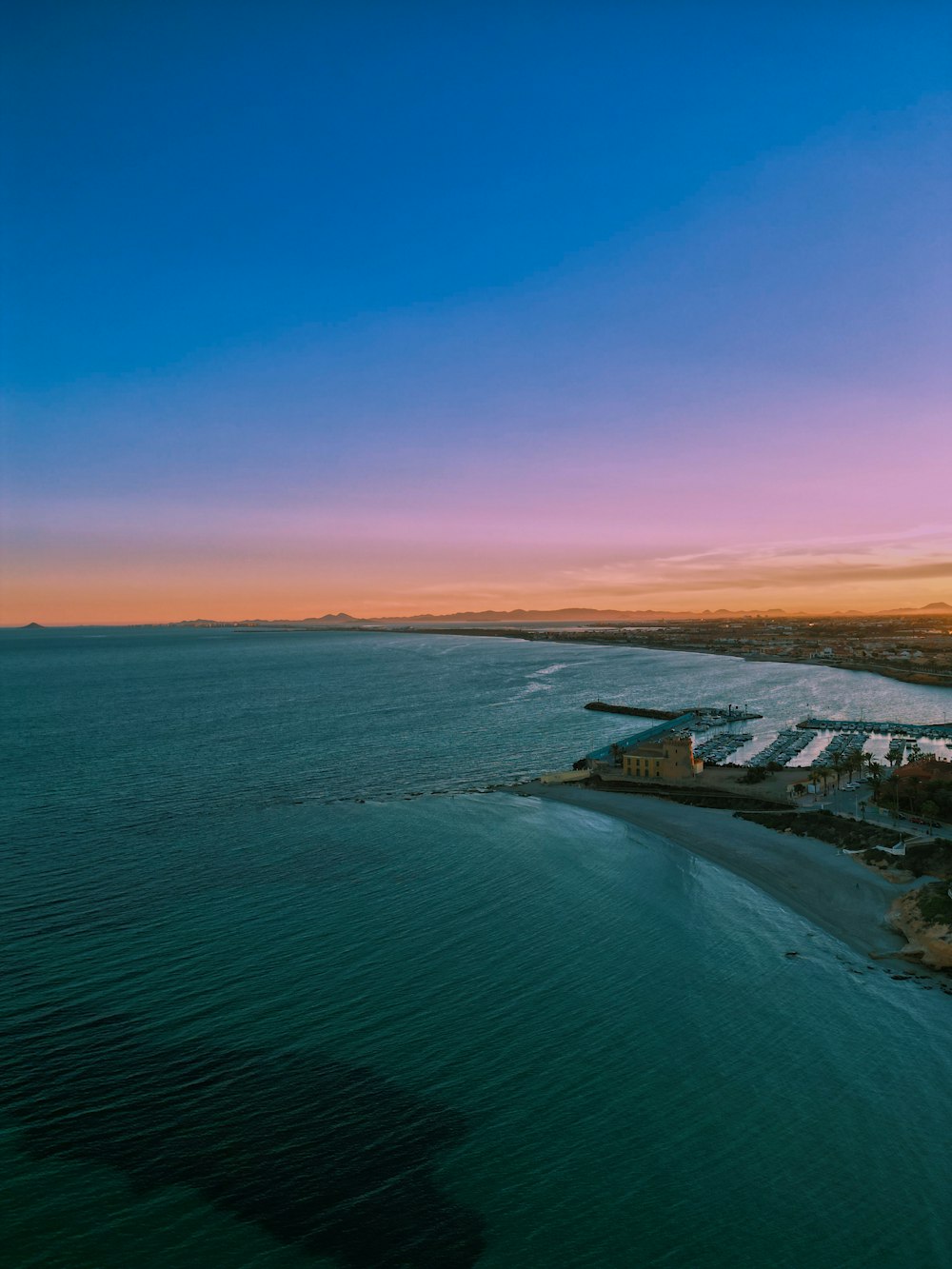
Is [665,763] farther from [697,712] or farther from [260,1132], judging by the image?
[260,1132]

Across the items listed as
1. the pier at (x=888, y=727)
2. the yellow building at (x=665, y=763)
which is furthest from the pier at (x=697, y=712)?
the yellow building at (x=665, y=763)

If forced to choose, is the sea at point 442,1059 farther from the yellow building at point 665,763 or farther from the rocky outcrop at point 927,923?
the yellow building at point 665,763

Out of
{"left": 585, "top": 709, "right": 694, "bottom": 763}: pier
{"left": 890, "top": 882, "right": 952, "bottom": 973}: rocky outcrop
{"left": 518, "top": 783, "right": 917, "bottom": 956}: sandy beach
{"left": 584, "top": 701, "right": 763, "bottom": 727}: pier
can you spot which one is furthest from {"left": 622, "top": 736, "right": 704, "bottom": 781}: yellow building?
{"left": 584, "top": 701, "right": 763, "bottom": 727}: pier

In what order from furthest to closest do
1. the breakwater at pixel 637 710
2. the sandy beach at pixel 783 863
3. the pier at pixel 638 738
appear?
the breakwater at pixel 637 710 < the pier at pixel 638 738 < the sandy beach at pixel 783 863

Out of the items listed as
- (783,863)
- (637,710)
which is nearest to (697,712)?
(637,710)

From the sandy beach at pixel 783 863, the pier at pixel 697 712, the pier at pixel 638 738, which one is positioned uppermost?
the pier at pixel 638 738

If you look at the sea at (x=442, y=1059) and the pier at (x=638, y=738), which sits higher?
the pier at (x=638, y=738)
